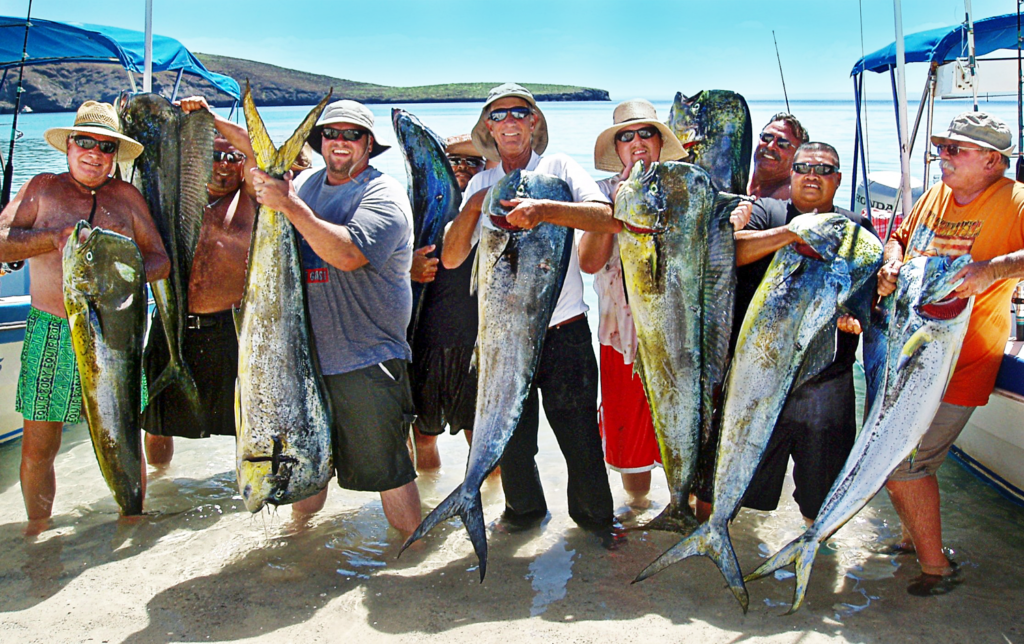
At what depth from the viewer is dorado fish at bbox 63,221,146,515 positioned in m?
3.43

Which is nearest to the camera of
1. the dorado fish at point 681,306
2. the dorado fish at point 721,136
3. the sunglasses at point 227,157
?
the dorado fish at point 681,306

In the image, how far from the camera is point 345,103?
11.5 ft

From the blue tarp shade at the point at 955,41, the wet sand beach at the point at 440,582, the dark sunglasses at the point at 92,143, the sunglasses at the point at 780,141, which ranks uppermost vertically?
the blue tarp shade at the point at 955,41

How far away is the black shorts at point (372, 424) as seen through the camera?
3.45 m

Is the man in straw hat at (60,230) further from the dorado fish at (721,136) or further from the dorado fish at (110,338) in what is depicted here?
the dorado fish at (721,136)

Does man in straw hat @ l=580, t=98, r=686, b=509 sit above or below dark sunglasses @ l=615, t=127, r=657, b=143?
below

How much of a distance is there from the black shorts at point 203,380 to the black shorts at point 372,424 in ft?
3.31

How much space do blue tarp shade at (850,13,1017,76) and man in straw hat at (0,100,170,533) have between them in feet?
20.0

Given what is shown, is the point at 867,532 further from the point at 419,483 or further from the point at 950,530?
the point at 419,483

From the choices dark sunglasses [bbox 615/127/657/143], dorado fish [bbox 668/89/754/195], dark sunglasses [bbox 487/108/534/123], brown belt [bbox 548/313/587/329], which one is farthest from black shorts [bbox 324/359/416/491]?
dorado fish [bbox 668/89/754/195]

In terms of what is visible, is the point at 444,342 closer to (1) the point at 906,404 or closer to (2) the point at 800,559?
(2) the point at 800,559

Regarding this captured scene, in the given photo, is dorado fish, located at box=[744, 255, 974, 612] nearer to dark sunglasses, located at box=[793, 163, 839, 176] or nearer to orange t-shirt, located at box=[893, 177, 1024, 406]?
orange t-shirt, located at box=[893, 177, 1024, 406]


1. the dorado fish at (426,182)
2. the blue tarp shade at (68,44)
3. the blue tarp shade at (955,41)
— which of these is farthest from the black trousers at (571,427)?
the blue tarp shade at (68,44)

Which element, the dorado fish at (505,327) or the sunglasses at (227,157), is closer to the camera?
the dorado fish at (505,327)
